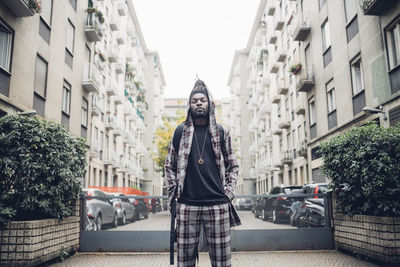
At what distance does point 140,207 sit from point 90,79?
1737cm

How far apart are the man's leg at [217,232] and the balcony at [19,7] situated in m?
13.3

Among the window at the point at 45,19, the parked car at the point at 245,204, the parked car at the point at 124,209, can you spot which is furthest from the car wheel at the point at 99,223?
the window at the point at 45,19

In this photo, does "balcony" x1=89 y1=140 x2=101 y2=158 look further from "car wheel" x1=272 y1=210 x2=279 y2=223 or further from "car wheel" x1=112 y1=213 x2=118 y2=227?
"car wheel" x1=272 y1=210 x2=279 y2=223

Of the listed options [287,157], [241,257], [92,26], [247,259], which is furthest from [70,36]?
[287,157]

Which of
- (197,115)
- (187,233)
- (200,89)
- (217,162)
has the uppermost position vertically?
(200,89)

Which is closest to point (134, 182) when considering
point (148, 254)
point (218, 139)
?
point (148, 254)

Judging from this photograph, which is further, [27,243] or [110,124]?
[110,124]

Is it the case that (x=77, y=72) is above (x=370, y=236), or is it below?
above

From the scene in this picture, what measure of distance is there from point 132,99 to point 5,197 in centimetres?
4316

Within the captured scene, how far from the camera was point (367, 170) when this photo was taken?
6.92 meters

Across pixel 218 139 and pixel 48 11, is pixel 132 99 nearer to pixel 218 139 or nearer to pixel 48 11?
pixel 48 11

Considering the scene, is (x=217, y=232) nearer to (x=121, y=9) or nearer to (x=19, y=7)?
(x=19, y=7)

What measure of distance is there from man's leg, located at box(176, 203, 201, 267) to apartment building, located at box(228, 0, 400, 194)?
6.06 m

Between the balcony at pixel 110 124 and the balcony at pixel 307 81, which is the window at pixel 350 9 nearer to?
the balcony at pixel 307 81
